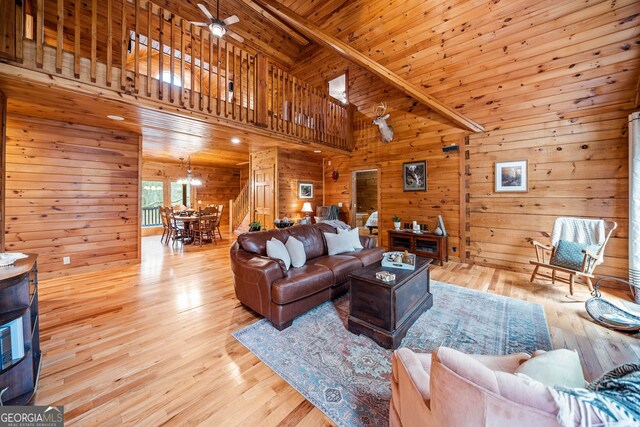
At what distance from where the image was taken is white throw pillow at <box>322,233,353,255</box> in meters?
3.62

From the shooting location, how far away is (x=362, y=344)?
220 cm

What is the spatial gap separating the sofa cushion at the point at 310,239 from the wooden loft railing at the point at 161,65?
2.19 m

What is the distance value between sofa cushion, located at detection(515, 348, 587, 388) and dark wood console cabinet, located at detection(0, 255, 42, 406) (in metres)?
2.56

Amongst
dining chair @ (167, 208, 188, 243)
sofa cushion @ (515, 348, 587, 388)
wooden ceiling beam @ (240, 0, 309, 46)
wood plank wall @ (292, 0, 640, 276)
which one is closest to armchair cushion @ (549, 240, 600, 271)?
wood plank wall @ (292, 0, 640, 276)

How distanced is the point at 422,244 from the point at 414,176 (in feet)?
5.13

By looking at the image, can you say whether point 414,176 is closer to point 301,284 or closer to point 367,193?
point 301,284

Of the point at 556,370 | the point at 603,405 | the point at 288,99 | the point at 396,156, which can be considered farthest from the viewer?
the point at 396,156

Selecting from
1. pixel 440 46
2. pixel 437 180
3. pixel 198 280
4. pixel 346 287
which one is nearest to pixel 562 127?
pixel 437 180

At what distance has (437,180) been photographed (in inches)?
203

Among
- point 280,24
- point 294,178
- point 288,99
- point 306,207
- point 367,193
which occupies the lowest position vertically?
point 306,207

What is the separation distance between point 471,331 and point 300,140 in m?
4.43

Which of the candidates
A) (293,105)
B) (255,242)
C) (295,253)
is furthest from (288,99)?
(295,253)

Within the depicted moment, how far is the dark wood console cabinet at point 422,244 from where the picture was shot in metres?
4.66

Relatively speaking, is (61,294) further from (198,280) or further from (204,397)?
(204,397)
